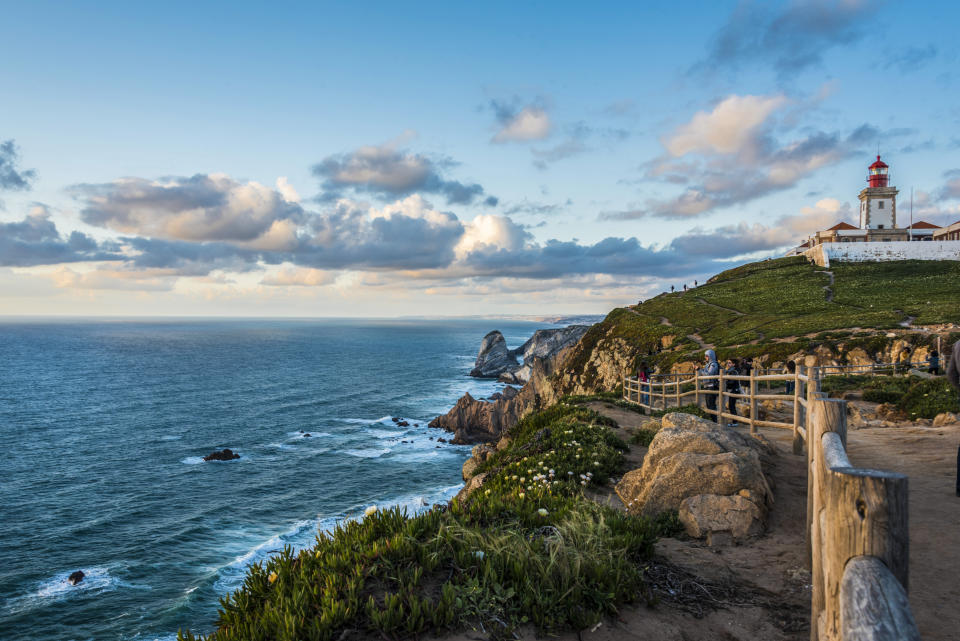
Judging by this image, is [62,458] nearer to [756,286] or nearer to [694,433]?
[694,433]

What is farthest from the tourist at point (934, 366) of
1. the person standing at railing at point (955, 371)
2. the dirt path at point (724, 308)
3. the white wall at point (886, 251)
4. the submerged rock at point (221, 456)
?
the white wall at point (886, 251)

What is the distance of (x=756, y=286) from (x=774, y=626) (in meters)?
83.1

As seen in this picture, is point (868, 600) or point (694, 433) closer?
point (868, 600)

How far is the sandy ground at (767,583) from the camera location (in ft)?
14.4

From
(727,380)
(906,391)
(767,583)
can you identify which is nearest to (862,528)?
(767,583)

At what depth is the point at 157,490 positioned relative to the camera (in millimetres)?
33750

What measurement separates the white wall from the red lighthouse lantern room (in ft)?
→ 43.1

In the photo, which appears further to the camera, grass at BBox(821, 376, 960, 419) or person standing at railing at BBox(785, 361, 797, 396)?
grass at BBox(821, 376, 960, 419)

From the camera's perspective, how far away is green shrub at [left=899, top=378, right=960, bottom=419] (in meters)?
16.7

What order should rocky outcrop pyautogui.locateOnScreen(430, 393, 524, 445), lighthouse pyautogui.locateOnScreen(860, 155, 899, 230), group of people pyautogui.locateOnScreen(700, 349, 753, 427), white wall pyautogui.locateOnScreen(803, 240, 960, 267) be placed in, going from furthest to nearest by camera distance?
1. lighthouse pyautogui.locateOnScreen(860, 155, 899, 230)
2. white wall pyautogui.locateOnScreen(803, 240, 960, 267)
3. rocky outcrop pyautogui.locateOnScreen(430, 393, 524, 445)
4. group of people pyautogui.locateOnScreen(700, 349, 753, 427)

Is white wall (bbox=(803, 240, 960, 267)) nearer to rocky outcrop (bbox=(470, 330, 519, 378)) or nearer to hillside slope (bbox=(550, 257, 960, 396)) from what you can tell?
hillside slope (bbox=(550, 257, 960, 396))

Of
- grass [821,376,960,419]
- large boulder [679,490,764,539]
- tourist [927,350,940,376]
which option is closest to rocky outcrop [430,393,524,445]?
grass [821,376,960,419]

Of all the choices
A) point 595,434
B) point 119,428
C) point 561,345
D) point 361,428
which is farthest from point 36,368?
point 595,434

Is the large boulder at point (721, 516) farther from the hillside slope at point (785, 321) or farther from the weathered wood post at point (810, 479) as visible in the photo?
the hillside slope at point (785, 321)
